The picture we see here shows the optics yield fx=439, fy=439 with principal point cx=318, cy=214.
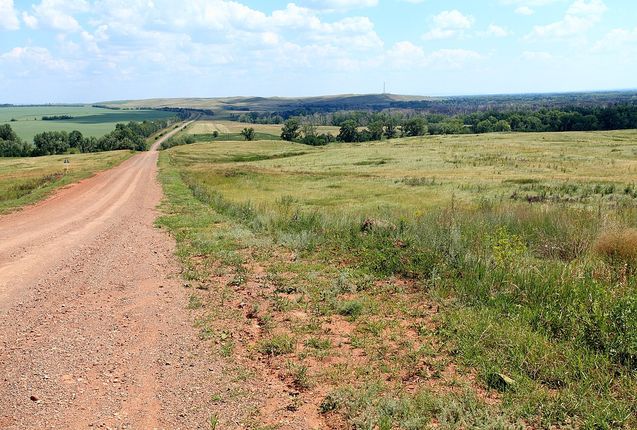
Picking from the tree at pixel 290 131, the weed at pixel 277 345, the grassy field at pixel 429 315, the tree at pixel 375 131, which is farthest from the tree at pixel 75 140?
the weed at pixel 277 345

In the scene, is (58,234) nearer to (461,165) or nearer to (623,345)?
(623,345)

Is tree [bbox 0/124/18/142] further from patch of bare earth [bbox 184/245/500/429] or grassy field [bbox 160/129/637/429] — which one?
patch of bare earth [bbox 184/245/500/429]

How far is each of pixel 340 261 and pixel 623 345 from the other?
585 centimetres

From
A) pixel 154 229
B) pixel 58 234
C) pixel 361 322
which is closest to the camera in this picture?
pixel 361 322

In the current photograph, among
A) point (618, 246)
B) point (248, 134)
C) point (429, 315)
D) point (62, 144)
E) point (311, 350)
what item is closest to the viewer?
point (311, 350)

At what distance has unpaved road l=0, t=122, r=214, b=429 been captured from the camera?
15.9 ft

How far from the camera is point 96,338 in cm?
656

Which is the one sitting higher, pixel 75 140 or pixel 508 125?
pixel 508 125

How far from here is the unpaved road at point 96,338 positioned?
4832mm

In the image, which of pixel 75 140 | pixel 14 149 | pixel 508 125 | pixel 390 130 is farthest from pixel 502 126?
pixel 14 149

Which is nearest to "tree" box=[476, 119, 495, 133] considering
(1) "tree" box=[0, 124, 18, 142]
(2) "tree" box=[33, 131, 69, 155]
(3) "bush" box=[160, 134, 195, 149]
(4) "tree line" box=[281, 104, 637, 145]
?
(4) "tree line" box=[281, 104, 637, 145]

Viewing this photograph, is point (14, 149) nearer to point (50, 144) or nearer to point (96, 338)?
point (50, 144)

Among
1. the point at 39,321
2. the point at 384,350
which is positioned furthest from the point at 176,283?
the point at 384,350

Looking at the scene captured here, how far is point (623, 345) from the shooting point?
5.58m
